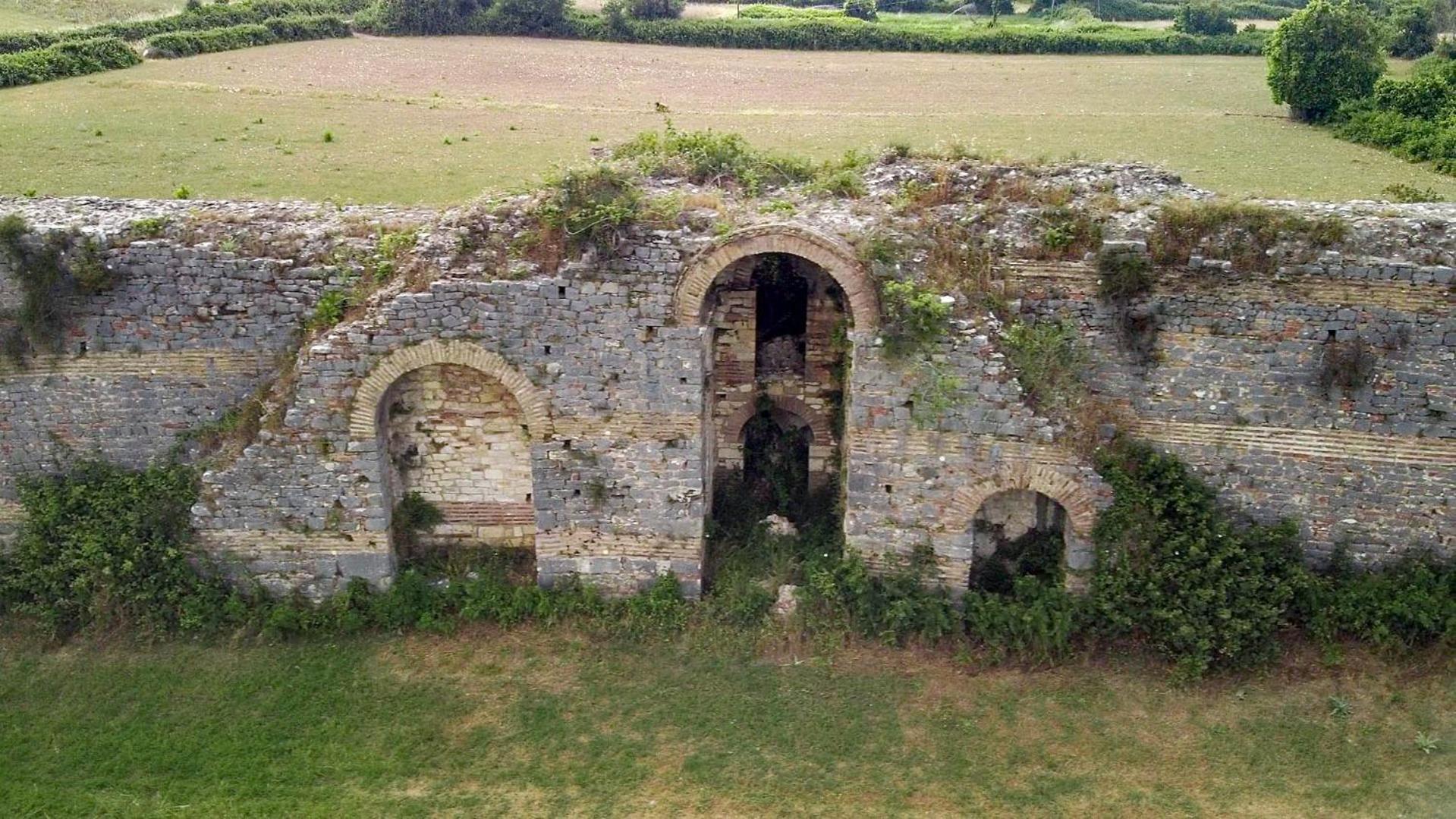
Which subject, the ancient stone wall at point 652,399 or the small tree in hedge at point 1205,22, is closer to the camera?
the ancient stone wall at point 652,399

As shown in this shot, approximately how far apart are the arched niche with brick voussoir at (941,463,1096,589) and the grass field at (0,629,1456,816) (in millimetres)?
1054

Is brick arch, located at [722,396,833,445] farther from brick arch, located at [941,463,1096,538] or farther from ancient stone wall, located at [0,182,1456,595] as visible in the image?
brick arch, located at [941,463,1096,538]

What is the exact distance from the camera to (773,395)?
40.1ft

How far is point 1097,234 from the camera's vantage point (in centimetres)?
1041

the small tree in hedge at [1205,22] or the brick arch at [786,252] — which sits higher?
the small tree in hedge at [1205,22]

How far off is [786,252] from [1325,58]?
22820 millimetres

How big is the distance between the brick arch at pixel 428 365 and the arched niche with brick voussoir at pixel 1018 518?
14.4 feet

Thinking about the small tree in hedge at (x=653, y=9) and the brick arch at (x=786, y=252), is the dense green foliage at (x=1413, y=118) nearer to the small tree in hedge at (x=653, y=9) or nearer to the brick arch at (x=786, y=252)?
the brick arch at (x=786, y=252)

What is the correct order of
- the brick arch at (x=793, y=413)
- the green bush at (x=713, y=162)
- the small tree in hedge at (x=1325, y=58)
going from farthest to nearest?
the small tree in hedge at (x=1325, y=58), the green bush at (x=713, y=162), the brick arch at (x=793, y=413)

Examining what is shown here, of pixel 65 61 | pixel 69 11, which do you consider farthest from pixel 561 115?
pixel 69 11

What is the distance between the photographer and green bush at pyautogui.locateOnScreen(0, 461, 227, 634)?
10922mm

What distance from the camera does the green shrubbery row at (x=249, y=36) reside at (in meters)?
33.8

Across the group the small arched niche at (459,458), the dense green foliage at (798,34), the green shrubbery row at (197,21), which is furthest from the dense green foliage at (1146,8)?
the small arched niche at (459,458)

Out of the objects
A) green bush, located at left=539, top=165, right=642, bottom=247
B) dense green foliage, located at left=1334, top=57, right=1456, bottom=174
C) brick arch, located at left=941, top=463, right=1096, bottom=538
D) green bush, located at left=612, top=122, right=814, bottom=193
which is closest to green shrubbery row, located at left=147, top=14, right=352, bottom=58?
green bush, located at left=612, top=122, right=814, bottom=193
